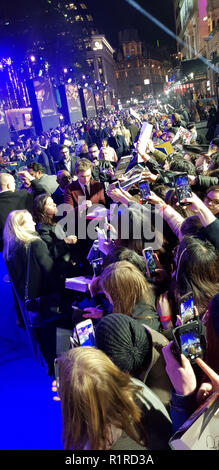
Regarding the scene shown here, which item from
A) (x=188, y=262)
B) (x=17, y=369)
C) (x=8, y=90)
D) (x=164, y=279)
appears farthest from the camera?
(x=8, y=90)

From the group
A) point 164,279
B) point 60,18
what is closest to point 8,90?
point 60,18

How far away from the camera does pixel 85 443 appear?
1.36 m

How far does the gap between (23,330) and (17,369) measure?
83 cm

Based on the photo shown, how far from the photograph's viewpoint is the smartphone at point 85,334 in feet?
6.01

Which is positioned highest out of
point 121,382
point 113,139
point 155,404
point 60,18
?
point 60,18

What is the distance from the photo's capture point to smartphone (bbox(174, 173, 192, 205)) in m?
2.60

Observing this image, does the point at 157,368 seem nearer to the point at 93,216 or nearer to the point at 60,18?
the point at 93,216

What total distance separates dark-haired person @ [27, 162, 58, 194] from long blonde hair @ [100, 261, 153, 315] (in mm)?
3540

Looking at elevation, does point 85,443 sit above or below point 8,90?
below

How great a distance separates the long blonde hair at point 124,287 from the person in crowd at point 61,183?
3.75 m

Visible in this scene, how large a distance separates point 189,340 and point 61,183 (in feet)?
15.4

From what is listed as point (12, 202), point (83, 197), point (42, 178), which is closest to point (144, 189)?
point (83, 197)

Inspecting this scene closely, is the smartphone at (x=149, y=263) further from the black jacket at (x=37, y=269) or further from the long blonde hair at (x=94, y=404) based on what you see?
the long blonde hair at (x=94, y=404)

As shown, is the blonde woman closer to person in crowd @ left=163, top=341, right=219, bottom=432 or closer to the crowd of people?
the crowd of people
